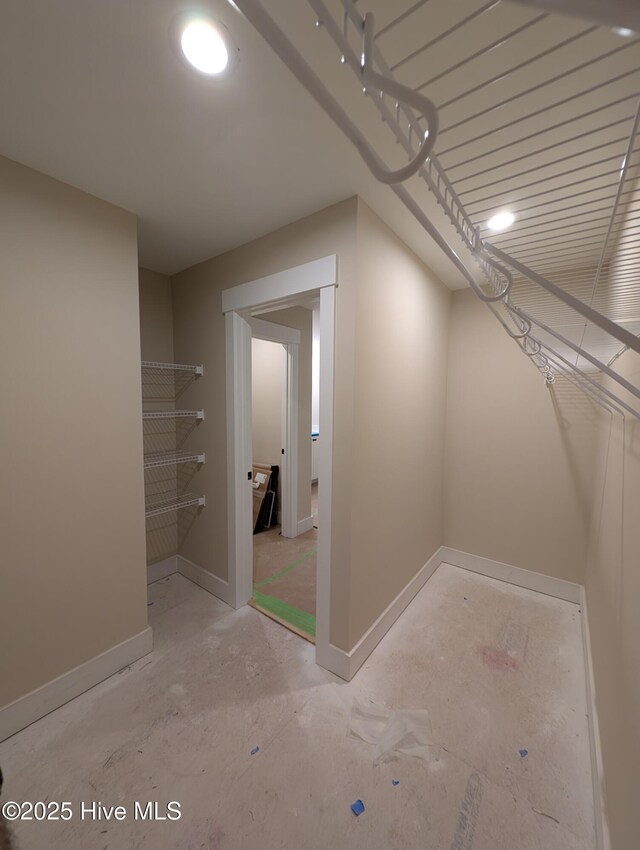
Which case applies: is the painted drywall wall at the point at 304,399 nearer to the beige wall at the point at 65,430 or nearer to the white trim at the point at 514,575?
the white trim at the point at 514,575

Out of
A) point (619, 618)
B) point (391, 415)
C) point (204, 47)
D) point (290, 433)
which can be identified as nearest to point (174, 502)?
point (290, 433)

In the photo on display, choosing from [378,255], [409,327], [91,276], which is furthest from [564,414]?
[91,276]

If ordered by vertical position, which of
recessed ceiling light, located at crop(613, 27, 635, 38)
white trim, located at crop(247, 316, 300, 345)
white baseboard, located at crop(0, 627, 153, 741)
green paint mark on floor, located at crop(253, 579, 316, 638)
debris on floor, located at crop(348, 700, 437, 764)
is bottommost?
debris on floor, located at crop(348, 700, 437, 764)

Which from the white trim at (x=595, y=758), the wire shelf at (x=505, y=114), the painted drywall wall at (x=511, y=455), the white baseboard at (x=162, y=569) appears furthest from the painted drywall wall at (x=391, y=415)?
the white baseboard at (x=162, y=569)

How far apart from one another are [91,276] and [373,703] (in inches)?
95.9

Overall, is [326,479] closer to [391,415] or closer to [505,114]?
[391,415]

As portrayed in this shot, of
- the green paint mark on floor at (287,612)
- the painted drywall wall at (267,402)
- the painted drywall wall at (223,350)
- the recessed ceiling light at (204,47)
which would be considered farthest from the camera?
the painted drywall wall at (267,402)

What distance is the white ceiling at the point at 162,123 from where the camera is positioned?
2.99 ft

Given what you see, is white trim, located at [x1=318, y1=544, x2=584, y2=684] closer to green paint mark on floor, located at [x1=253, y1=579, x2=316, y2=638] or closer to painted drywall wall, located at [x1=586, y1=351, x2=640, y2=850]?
green paint mark on floor, located at [x1=253, y1=579, x2=316, y2=638]

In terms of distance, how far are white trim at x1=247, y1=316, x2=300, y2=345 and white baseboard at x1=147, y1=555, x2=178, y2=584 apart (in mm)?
1919

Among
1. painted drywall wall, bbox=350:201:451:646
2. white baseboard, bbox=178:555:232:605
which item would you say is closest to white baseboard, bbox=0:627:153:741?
white baseboard, bbox=178:555:232:605

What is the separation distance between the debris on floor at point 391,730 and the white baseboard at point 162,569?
1.75 m

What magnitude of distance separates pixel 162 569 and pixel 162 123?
2.72 metres

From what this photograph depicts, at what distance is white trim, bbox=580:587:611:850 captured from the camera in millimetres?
1135
